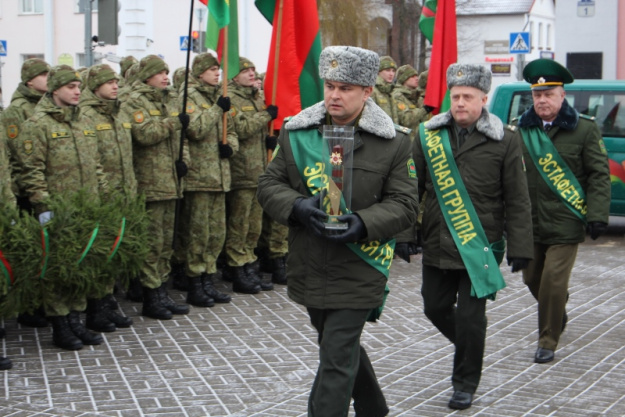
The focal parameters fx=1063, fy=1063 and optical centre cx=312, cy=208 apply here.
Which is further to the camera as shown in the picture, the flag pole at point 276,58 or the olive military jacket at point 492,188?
the flag pole at point 276,58

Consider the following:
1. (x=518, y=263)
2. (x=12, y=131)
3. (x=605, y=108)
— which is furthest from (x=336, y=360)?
(x=605, y=108)

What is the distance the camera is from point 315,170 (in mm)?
5066

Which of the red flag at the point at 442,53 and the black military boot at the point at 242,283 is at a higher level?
the red flag at the point at 442,53

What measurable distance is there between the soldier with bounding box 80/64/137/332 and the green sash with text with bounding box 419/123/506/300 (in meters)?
2.86

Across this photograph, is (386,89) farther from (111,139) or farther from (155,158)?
(111,139)

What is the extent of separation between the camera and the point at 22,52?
36.7 metres

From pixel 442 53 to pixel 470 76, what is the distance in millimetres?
3684

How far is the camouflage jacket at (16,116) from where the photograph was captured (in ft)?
26.6

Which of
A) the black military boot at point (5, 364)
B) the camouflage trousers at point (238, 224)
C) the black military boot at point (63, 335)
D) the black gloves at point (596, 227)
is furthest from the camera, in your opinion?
the camouflage trousers at point (238, 224)

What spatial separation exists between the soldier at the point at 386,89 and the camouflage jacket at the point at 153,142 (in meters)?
4.32

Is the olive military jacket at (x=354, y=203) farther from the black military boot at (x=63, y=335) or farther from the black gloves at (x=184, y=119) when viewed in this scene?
the black gloves at (x=184, y=119)

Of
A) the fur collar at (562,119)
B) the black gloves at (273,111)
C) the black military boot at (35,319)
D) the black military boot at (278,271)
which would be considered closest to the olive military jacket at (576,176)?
the fur collar at (562,119)

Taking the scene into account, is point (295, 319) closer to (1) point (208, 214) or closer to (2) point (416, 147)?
→ (1) point (208, 214)

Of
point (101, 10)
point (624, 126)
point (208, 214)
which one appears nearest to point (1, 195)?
point (208, 214)
